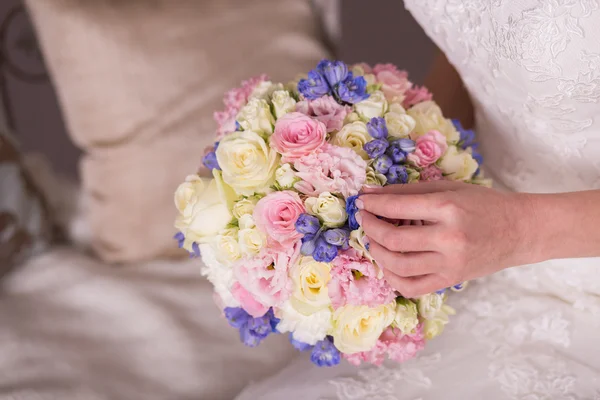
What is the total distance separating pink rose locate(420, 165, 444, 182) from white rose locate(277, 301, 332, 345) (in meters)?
0.20

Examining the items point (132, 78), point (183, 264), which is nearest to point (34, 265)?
point (183, 264)

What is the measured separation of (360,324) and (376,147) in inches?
8.2

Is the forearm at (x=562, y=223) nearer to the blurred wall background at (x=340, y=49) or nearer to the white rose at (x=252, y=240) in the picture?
the white rose at (x=252, y=240)

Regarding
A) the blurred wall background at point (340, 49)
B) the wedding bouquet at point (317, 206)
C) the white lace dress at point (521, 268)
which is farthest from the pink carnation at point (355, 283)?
the blurred wall background at point (340, 49)

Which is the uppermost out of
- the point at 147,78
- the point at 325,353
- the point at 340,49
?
the point at 340,49

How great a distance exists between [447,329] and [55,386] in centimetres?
70

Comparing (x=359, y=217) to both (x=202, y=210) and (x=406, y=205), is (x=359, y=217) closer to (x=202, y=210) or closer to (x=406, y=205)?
(x=406, y=205)

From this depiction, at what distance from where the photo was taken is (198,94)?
125 centimetres

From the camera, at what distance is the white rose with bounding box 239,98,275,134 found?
2.34 feet

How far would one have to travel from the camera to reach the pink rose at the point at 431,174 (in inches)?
28.4

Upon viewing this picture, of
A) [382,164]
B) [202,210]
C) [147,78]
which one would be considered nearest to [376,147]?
[382,164]

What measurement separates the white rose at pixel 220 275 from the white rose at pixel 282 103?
0.63 ft

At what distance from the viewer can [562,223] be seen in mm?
693

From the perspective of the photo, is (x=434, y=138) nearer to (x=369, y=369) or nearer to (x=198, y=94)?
(x=369, y=369)
